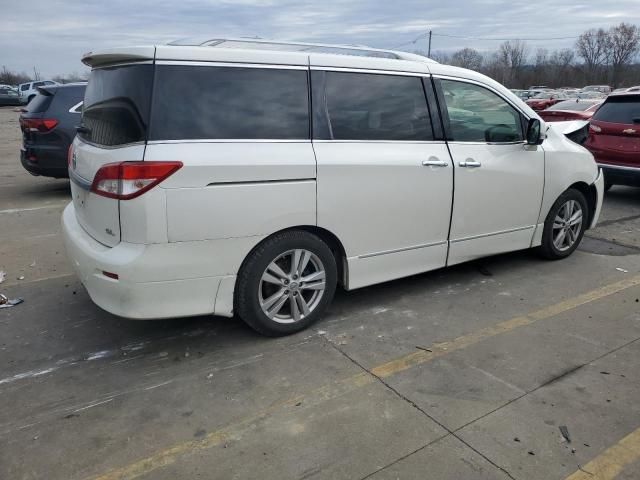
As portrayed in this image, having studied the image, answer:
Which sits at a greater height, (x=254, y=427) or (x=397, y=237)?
(x=397, y=237)

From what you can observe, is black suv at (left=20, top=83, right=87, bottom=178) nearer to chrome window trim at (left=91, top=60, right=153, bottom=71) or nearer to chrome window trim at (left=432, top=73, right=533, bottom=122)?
chrome window trim at (left=91, top=60, right=153, bottom=71)

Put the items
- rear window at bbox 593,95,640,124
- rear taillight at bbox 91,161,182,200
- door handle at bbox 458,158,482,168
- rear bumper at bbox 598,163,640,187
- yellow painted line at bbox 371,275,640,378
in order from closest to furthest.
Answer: rear taillight at bbox 91,161,182,200
yellow painted line at bbox 371,275,640,378
door handle at bbox 458,158,482,168
rear bumper at bbox 598,163,640,187
rear window at bbox 593,95,640,124

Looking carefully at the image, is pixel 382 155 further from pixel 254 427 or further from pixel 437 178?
pixel 254 427

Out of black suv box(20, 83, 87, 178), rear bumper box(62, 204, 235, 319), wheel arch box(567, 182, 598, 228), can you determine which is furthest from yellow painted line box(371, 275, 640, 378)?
black suv box(20, 83, 87, 178)

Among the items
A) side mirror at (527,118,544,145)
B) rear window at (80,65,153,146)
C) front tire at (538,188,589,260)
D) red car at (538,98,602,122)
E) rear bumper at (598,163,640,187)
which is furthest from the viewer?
red car at (538,98,602,122)

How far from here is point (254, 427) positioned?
9.20 feet

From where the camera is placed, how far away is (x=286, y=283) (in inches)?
144

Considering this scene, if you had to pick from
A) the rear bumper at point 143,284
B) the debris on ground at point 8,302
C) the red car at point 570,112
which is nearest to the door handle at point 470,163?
the rear bumper at point 143,284

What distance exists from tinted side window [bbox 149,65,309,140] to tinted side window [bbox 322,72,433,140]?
25cm

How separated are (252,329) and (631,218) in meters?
6.07

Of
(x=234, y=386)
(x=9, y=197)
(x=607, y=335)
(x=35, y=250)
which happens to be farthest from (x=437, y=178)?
(x=9, y=197)

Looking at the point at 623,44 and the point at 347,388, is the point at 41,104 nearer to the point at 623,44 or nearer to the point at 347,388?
the point at 347,388

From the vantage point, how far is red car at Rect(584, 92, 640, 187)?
7.98m

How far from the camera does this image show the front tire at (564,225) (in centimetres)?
520
